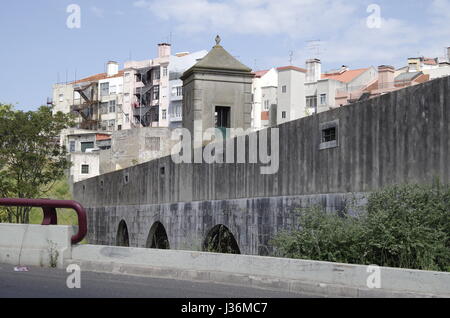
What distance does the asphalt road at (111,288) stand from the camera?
9.61m

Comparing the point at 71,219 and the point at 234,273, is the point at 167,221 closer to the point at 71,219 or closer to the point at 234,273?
the point at 234,273

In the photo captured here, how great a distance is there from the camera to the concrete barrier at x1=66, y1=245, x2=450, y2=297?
959 centimetres

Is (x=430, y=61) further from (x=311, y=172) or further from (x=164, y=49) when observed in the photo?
(x=311, y=172)

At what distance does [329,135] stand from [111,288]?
25.1ft

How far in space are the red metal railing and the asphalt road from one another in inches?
39.5

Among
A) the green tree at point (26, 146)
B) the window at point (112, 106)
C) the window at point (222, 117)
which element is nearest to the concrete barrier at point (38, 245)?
the window at point (222, 117)

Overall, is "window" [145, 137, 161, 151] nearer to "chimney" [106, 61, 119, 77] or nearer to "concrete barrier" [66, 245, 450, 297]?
"chimney" [106, 61, 119, 77]

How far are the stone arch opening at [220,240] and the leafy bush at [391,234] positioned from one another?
385 inches

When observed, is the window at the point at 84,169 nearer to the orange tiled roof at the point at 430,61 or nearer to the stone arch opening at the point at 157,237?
the stone arch opening at the point at 157,237

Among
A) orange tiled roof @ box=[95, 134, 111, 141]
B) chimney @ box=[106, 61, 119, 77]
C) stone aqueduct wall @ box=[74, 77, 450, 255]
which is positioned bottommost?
stone aqueduct wall @ box=[74, 77, 450, 255]

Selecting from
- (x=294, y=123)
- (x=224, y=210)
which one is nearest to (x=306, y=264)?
(x=294, y=123)

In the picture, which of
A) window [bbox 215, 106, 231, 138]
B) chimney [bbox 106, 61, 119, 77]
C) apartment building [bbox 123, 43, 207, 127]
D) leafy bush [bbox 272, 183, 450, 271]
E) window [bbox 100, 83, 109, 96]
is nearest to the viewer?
leafy bush [bbox 272, 183, 450, 271]

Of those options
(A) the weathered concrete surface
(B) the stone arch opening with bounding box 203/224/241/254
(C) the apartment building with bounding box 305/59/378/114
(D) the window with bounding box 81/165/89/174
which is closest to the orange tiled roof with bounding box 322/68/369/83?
(C) the apartment building with bounding box 305/59/378/114

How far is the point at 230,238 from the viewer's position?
76.0 feet
